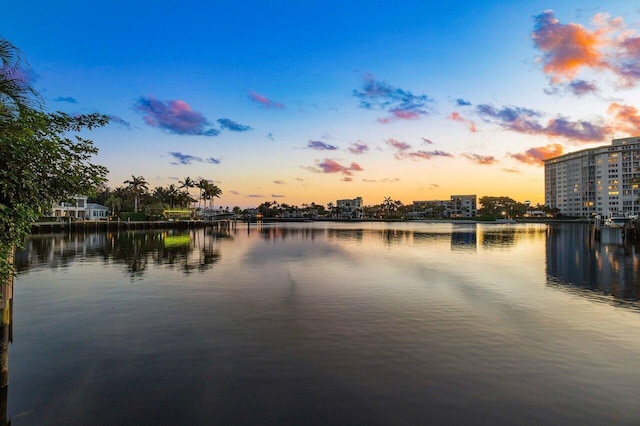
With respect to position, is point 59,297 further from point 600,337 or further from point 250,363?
point 600,337

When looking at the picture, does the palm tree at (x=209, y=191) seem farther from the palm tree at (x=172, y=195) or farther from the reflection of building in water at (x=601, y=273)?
the reflection of building in water at (x=601, y=273)

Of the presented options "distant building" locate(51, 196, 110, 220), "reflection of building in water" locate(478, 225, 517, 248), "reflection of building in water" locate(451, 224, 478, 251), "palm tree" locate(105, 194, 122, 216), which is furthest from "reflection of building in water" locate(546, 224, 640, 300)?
"palm tree" locate(105, 194, 122, 216)

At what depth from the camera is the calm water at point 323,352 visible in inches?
380

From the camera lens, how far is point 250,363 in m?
12.6

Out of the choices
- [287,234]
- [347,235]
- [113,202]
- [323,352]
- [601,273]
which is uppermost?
[113,202]

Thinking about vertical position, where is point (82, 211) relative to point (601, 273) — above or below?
above

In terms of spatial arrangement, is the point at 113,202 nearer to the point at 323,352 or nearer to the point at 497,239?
the point at 497,239

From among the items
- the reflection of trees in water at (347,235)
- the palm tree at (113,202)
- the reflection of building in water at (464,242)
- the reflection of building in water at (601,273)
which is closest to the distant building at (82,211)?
the palm tree at (113,202)

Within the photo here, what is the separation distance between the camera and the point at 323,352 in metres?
13.6

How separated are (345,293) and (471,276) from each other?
43.7ft

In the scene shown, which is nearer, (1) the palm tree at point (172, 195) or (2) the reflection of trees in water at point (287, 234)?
(2) the reflection of trees in water at point (287, 234)

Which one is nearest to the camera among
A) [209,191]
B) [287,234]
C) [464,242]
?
[464,242]

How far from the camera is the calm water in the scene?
9648 mm

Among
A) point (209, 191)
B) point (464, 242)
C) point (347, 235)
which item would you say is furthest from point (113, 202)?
point (464, 242)
